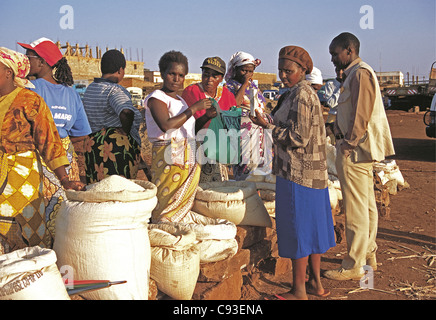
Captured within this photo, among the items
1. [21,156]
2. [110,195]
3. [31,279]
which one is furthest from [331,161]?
[31,279]

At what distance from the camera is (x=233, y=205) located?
3.66m

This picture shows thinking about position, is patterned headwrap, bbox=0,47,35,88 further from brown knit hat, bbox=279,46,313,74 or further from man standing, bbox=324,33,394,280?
man standing, bbox=324,33,394,280

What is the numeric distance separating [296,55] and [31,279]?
2.25 metres

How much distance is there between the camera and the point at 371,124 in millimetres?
3789

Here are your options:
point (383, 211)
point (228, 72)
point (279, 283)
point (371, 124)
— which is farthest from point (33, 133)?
point (383, 211)

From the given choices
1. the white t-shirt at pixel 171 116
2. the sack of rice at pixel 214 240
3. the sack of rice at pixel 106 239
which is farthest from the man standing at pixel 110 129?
the sack of rice at pixel 106 239

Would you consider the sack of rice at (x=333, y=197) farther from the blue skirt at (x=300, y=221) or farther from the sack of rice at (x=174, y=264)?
the sack of rice at (x=174, y=264)

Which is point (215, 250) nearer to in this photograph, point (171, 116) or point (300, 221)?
point (300, 221)

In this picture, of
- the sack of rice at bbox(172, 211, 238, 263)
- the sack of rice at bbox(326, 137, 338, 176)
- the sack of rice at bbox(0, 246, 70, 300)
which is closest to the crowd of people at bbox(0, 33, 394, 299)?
the sack of rice at bbox(172, 211, 238, 263)

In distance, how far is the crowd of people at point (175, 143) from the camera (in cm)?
262

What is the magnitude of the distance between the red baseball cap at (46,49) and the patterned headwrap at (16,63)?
1.91ft

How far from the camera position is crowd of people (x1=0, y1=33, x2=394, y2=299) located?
262 centimetres

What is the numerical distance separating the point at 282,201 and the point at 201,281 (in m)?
0.83
